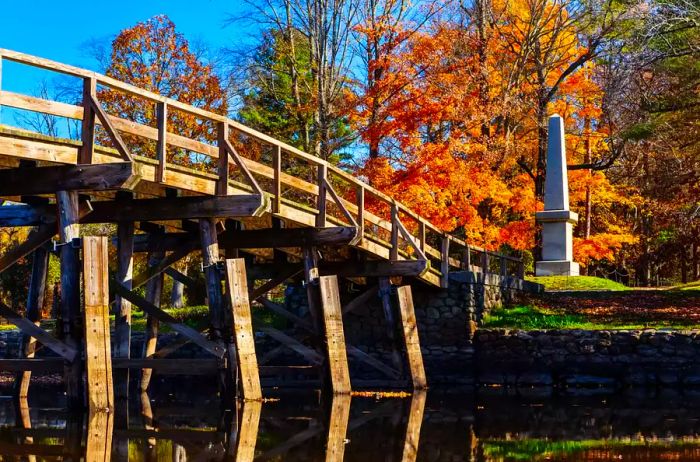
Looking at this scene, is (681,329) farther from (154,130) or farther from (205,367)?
(154,130)

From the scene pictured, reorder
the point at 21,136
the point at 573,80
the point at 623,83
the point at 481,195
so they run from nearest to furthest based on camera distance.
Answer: the point at 21,136, the point at 623,83, the point at 481,195, the point at 573,80

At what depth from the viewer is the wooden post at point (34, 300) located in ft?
52.6

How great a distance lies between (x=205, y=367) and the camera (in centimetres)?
1420

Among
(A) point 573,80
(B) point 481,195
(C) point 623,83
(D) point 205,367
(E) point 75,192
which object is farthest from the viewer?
(A) point 573,80

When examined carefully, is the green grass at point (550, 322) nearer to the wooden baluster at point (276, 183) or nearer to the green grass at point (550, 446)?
the wooden baluster at point (276, 183)

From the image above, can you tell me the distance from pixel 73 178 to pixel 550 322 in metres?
11.8

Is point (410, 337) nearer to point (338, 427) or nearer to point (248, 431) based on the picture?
point (338, 427)

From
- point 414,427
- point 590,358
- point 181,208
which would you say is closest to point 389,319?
point 590,358

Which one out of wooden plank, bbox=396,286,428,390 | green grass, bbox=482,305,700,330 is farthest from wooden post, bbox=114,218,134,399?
green grass, bbox=482,305,700,330

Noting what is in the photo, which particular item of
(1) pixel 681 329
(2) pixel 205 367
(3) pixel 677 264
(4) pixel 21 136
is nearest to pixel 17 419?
(2) pixel 205 367

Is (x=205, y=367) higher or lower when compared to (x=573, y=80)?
lower

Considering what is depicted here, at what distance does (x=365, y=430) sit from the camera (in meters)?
11.3

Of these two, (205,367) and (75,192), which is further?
(205,367)

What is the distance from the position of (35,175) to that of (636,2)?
1925cm
